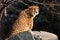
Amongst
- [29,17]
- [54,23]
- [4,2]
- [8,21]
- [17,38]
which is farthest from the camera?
[54,23]

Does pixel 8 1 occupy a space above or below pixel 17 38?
above

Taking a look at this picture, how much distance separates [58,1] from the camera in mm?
7793

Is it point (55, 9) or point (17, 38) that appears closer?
point (17, 38)

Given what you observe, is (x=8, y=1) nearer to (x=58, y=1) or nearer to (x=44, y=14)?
(x=58, y=1)

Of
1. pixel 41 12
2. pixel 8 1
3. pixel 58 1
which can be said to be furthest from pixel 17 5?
pixel 8 1

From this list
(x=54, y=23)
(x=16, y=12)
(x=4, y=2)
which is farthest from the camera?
(x=54, y=23)

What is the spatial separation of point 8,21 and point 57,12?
1.49 m

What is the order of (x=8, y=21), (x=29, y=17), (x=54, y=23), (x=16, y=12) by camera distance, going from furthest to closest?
1. (x=54, y=23)
2. (x=16, y=12)
3. (x=8, y=21)
4. (x=29, y=17)

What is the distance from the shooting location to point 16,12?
27.3ft

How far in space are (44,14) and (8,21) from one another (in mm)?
1495

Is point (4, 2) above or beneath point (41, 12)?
above

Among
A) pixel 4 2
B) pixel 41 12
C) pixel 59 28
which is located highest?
pixel 4 2

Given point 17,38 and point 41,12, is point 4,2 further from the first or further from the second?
point 41,12

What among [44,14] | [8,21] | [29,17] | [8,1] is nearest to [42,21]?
[44,14]
